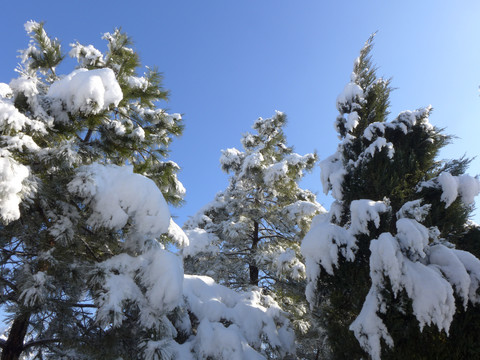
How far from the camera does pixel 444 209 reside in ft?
16.2

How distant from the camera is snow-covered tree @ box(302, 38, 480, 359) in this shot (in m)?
3.74

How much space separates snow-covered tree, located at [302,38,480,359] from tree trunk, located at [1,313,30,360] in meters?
4.24

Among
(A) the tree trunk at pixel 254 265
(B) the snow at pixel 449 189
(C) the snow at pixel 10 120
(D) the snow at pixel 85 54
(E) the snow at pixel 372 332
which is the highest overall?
(D) the snow at pixel 85 54

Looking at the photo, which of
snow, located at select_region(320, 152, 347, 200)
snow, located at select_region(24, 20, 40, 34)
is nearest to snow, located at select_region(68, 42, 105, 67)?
snow, located at select_region(24, 20, 40, 34)

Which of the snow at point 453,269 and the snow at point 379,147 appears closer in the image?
the snow at point 453,269

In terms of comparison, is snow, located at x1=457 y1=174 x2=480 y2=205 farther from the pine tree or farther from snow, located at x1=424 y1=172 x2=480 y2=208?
the pine tree

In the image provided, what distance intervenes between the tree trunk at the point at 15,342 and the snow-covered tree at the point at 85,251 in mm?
14

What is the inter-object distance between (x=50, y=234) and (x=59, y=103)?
205 centimetres

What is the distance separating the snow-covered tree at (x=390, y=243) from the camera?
3738mm

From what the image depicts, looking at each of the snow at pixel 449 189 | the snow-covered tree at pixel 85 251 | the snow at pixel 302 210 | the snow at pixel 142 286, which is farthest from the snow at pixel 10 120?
the snow at pixel 302 210

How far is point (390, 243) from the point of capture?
3.81 m

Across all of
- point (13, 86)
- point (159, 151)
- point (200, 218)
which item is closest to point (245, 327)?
point (159, 151)

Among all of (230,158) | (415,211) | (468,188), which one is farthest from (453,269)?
(230,158)

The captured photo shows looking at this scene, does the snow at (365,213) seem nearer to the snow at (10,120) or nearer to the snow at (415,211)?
the snow at (415,211)
